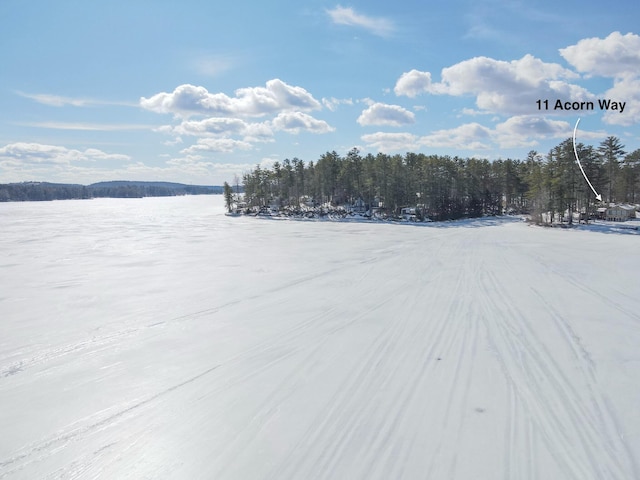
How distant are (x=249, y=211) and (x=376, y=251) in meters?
62.7

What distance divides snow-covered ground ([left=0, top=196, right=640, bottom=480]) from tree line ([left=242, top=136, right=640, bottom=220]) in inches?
1632

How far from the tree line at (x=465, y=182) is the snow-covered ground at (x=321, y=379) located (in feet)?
136

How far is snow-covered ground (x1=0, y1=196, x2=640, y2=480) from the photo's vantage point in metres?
4.69

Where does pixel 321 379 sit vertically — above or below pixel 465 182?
below

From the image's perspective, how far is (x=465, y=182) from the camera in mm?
64938

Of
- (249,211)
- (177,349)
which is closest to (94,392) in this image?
(177,349)

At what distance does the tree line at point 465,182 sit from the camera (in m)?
49.6

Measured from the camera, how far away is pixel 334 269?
17875mm

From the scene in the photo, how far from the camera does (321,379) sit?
6777 mm

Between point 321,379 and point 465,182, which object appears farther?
point 465,182

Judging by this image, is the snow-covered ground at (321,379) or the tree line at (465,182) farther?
the tree line at (465,182)

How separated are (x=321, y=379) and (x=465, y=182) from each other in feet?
214

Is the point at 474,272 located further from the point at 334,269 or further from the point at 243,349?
the point at 243,349

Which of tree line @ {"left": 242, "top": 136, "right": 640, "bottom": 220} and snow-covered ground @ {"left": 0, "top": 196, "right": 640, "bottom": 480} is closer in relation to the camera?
snow-covered ground @ {"left": 0, "top": 196, "right": 640, "bottom": 480}
